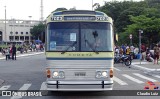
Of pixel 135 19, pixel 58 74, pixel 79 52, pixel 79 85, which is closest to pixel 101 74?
pixel 79 85

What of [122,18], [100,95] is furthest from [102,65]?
[122,18]

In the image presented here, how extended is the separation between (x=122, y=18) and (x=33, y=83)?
64222 millimetres

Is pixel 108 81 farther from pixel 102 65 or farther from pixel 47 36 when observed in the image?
pixel 47 36

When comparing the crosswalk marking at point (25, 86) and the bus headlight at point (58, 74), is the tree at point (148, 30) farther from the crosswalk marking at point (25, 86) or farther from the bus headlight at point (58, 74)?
the bus headlight at point (58, 74)

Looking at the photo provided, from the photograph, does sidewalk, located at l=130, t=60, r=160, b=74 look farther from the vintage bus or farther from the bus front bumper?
the bus front bumper

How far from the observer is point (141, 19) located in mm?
52812

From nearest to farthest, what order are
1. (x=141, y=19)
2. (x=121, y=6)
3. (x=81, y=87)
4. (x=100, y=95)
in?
(x=81, y=87) < (x=100, y=95) < (x=141, y=19) < (x=121, y=6)

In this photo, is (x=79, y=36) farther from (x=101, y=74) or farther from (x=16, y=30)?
(x=16, y=30)

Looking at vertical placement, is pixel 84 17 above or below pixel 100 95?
above

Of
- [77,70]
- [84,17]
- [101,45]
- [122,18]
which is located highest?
[122,18]

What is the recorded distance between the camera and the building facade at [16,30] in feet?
470

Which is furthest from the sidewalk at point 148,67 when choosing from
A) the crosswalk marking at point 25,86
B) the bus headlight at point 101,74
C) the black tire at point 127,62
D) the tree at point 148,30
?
the tree at point 148,30

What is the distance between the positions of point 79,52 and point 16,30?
455ft

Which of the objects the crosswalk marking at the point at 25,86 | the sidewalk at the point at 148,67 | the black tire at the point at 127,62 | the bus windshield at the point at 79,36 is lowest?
the crosswalk marking at the point at 25,86
